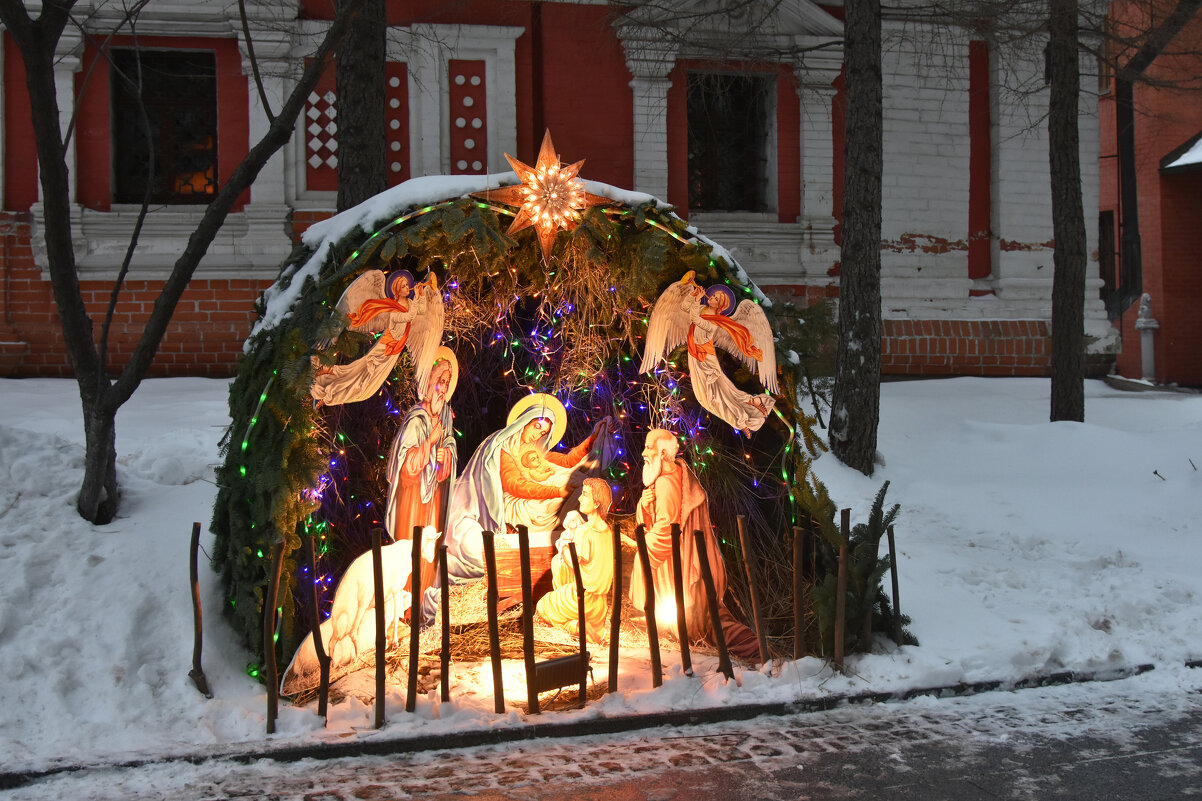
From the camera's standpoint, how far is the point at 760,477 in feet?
21.5

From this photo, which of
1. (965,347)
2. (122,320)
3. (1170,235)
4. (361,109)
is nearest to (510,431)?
(361,109)

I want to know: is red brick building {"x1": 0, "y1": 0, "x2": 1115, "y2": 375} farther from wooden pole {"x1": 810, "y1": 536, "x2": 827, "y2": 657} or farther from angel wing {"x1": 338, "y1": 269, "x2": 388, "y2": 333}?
angel wing {"x1": 338, "y1": 269, "x2": 388, "y2": 333}

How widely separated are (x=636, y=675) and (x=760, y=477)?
1.54 m

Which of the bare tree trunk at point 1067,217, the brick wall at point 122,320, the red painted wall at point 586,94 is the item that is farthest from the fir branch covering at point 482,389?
the red painted wall at point 586,94

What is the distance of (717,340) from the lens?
6332 millimetres

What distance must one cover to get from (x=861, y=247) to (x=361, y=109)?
14.3 feet

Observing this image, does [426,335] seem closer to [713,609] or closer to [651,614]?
[651,614]

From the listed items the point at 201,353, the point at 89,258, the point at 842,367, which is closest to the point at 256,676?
the point at 842,367

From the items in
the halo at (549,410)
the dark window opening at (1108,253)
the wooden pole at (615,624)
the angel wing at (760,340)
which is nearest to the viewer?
the wooden pole at (615,624)

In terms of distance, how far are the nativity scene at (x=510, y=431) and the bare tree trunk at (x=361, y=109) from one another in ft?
7.92

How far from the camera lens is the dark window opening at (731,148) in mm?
14047

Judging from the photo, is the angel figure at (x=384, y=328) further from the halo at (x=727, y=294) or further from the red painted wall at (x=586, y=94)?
the red painted wall at (x=586, y=94)

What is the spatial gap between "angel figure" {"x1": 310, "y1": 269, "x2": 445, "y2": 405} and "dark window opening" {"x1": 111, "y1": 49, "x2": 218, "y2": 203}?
299 inches

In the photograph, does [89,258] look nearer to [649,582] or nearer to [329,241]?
[329,241]
